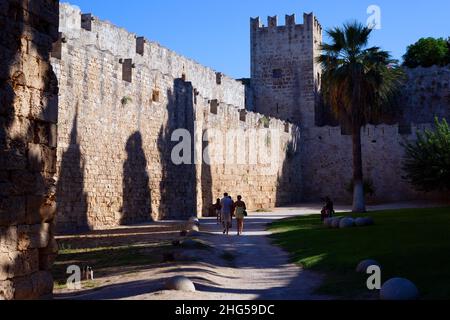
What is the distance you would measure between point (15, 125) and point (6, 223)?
110cm

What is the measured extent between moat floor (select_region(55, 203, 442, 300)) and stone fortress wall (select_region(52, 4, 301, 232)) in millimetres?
6954

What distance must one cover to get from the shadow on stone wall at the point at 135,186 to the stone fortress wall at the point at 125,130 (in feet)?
0.12

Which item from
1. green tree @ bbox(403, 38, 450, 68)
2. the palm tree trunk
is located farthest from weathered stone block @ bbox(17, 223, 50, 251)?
green tree @ bbox(403, 38, 450, 68)

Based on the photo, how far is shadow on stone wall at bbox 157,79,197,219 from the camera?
23.7 m

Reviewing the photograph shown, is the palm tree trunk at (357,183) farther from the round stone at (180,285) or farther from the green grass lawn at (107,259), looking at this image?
the round stone at (180,285)

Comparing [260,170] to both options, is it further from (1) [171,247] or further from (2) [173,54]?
(1) [171,247]

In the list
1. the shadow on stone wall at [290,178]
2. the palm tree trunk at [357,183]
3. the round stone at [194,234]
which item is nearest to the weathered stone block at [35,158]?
the round stone at [194,234]

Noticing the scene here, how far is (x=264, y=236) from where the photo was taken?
16688 millimetres

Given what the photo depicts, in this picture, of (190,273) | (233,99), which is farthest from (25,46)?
(233,99)

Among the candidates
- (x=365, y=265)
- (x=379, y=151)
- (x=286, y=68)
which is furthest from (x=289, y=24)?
(x=365, y=265)

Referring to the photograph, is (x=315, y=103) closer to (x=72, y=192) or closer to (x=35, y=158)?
(x=72, y=192)

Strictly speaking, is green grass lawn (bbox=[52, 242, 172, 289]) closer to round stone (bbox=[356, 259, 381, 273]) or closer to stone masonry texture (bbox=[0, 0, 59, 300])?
stone masonry texture (bbox=[0, 0, 59, 300])

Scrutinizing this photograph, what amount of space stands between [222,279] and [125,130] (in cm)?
1278

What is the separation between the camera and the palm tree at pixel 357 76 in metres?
23.6
